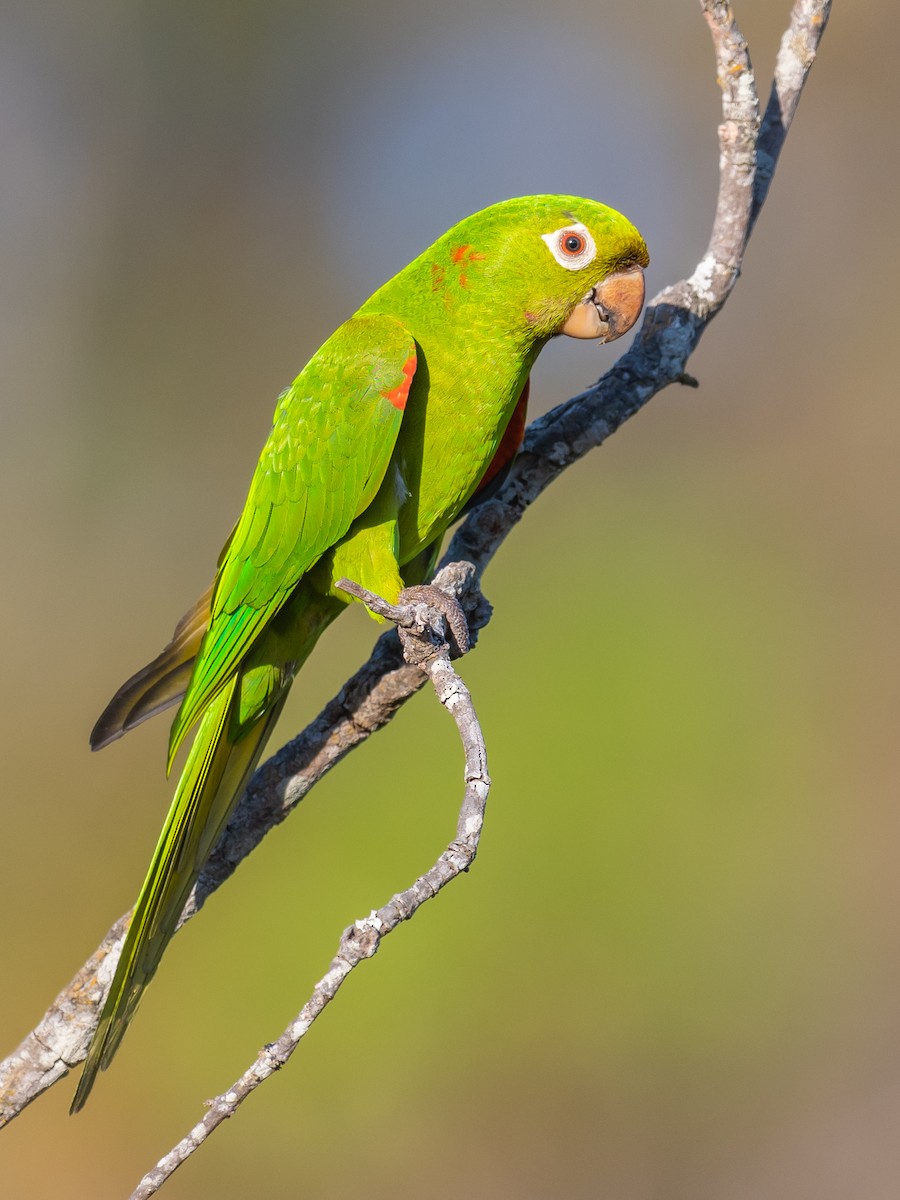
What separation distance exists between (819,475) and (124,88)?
19.4 feet

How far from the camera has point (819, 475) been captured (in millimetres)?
7551

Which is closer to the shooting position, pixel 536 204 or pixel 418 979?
pixel 536 204

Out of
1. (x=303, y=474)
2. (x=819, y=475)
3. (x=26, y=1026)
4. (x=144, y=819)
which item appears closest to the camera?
(x=303, y=474)

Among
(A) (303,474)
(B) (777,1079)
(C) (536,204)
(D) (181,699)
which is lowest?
(B) (777,1079)

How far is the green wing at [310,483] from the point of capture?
2.90 meters

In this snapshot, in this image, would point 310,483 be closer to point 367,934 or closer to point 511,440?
point 511,440

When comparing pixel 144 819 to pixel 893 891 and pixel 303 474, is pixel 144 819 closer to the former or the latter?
pixel 303 474

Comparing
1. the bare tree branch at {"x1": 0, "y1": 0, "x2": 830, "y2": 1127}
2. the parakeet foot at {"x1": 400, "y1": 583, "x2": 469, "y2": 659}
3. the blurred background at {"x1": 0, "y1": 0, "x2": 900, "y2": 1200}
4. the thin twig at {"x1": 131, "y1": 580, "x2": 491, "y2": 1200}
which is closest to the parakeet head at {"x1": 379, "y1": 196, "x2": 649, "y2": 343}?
the bare tree branch at {"x1": 0, "y1": 0, "x2": 830, "y2": 1127}

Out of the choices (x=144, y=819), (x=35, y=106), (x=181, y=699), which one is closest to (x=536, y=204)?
(x=181, y=699)

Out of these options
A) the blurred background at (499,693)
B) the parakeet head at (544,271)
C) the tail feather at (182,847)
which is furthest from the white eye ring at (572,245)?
the blurred background at (499,693)

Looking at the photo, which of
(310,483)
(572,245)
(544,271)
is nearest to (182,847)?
(310,483)

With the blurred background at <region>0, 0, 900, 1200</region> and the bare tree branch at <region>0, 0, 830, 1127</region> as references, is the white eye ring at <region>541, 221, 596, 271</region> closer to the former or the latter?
the bare tree branch at <region>0, 0, 830, 1127</region>

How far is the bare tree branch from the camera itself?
9.05 ft

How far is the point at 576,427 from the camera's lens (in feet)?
10.2
